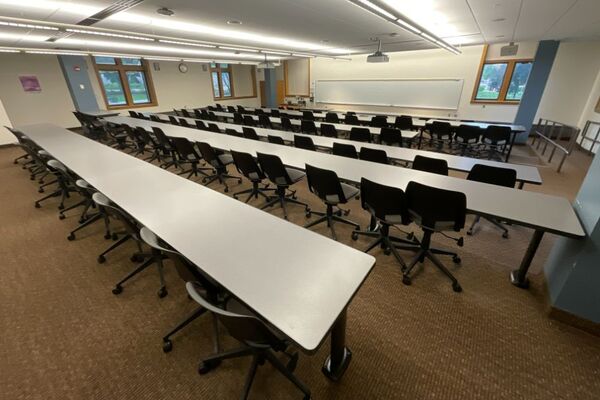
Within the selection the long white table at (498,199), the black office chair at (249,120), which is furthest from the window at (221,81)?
the long white table at (498,199)

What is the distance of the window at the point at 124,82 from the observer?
8664mm

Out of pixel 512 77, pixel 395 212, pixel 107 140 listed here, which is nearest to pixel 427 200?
pixel 395 212

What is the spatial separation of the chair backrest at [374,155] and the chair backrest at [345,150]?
0.16 meters

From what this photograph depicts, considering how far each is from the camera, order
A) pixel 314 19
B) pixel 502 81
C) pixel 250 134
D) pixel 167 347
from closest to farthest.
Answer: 1. pixel 167 347
2. pixel 314 19
3. pixel 250 134
4. pixel 502 81

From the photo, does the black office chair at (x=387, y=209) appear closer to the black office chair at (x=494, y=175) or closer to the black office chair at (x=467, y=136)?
the black office chair at (x=494, y=175)

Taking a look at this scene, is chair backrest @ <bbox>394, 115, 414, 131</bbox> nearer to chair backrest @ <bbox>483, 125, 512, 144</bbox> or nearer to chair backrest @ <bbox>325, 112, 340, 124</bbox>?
chair backrest @ <bbox>483, 125, 512, 144</bbox>

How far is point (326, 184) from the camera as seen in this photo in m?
2.50

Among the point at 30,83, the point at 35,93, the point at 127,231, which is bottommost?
the point at 127,231

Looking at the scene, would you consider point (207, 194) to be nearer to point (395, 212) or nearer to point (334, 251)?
point (334, 251)

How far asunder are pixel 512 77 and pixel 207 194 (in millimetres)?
9465

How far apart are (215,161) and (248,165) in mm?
942

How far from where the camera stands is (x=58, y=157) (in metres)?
3.28

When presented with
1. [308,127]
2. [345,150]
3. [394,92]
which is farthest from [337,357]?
[394,92]

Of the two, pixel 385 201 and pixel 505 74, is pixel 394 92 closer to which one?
pixel 505 74
